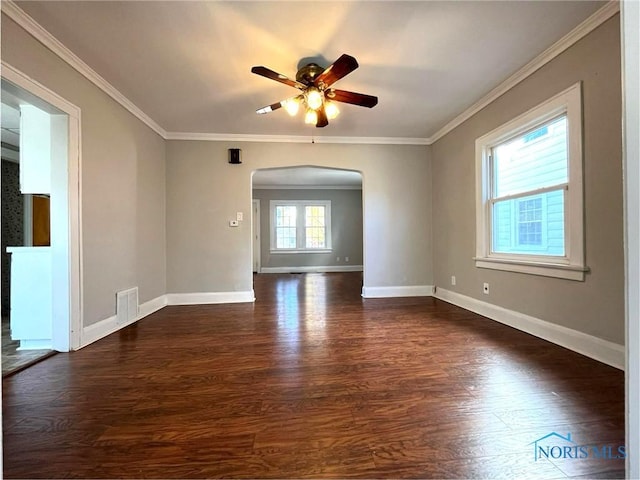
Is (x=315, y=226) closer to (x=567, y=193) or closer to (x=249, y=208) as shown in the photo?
(x=249, y=208)

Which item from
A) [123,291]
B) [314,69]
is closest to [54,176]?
[123,291]

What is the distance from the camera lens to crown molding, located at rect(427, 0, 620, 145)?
1986 mm

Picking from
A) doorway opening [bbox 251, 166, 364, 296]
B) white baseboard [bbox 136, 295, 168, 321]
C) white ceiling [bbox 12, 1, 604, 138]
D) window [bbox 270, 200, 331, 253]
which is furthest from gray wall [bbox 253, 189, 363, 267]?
white ceiling [bbox 12, 1, 604, 138]

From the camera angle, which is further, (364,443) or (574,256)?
(574,256)

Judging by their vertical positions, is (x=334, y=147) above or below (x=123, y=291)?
above

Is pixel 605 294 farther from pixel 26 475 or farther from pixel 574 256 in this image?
pixel 26 475

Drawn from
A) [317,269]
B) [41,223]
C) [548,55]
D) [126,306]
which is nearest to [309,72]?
[548,55]

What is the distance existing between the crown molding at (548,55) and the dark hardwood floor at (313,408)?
234 centimetres

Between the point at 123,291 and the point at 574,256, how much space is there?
409 cm

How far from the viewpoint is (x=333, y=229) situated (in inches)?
328

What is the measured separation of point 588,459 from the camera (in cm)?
127

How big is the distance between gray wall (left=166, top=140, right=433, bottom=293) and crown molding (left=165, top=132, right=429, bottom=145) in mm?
63

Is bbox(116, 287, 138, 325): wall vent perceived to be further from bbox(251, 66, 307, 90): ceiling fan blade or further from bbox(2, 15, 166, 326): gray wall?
bbox(251, 66, 307, 90): ceiling fan blade

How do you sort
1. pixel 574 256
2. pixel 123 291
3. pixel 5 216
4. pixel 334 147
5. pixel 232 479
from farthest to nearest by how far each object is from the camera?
pixel 334 147 < pixel 5 216 < pixel 123 291 < pixel 574 256 < pixel 232 479
